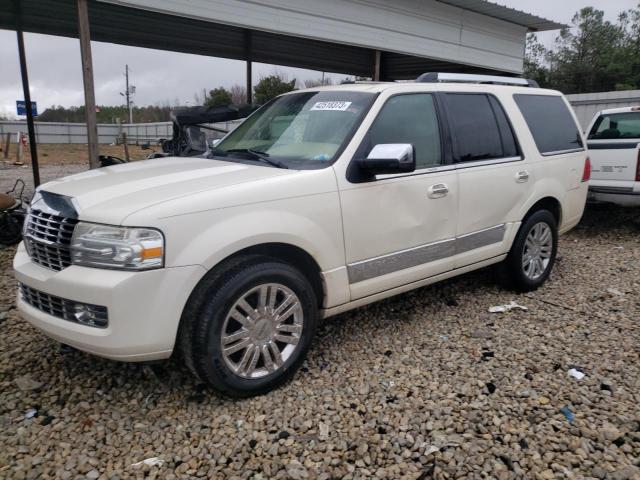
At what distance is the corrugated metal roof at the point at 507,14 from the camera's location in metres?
10.2

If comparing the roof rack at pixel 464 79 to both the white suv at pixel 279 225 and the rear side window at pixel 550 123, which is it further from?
the rear side window at pixel 550 123

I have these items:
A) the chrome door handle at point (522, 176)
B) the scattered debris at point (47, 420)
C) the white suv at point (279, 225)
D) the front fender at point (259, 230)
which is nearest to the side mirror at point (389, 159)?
the white suv at point (279, 225)

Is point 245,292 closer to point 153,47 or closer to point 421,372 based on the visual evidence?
point 421,372

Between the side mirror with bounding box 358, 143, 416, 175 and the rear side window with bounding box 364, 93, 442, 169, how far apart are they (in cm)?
22

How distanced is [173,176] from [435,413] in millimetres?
2107

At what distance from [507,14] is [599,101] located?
199 inches

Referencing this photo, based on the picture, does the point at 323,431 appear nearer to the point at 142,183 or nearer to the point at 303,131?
the point at 142,183

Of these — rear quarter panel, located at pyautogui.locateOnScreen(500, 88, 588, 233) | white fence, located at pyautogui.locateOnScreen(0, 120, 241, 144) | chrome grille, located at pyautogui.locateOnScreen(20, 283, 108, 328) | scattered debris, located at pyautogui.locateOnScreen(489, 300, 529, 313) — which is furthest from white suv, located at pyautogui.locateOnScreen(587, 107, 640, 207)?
white fence, located at pyautogui.locateOnScreen(0, 120, 241, 144)

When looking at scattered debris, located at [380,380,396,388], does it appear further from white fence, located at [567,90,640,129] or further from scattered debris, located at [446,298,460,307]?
white fence, located at [567,90,640,129]

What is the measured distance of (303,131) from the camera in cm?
357

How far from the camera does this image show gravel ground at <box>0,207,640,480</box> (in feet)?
8.12

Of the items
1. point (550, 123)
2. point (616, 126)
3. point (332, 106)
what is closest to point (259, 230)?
point (332, 106)

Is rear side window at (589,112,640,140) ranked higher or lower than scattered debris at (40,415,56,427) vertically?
higher

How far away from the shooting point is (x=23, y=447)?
8.42 feet
